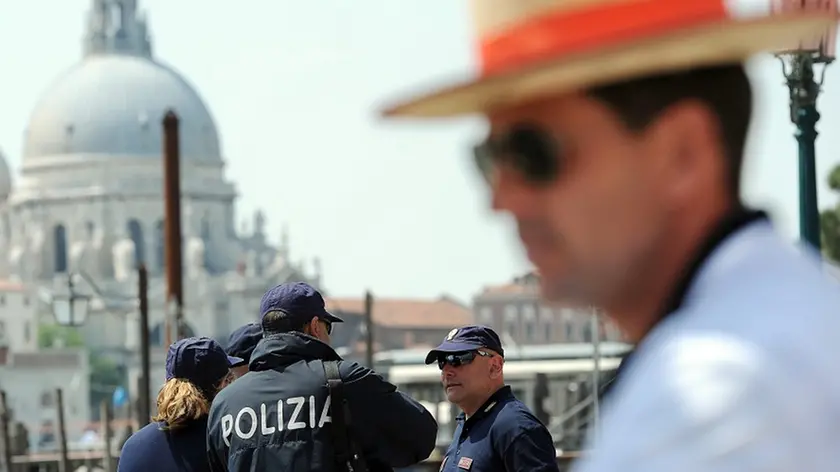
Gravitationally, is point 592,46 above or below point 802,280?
above

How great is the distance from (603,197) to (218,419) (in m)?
4.03

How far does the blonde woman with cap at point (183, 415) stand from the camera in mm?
6457

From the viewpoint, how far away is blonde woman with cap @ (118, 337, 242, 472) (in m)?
6.46

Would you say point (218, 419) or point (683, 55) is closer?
point (683, 55)

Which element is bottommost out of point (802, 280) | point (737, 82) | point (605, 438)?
point (605, 438)

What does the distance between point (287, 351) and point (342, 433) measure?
0.31 meters

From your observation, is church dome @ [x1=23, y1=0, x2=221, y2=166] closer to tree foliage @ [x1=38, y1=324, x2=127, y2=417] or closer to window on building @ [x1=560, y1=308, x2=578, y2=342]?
tree foliage @ [x1=38, y1=324, x2=127, y2=417]

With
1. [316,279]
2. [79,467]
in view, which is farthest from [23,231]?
[79,467]

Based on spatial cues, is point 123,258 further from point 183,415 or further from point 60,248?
point 183,415

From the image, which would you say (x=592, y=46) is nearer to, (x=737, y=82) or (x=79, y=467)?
(x=737, y=82)

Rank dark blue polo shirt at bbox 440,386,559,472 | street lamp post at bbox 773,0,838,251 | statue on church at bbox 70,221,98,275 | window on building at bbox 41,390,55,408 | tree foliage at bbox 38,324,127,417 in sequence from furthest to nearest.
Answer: statue on church at bbox 70,221,98,275
tree foliage at bbox 38,324,127,417
window on building at bbox 41,390,55,408
street lamp post at bbox 773,0,838,251
dark blue polo shirt at bbox 440,386,559,472

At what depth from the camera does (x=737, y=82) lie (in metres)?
1.96

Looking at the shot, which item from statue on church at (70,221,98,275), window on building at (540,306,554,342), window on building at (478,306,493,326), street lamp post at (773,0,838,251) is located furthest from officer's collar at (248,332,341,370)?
statue on church at (70,221,98,275)

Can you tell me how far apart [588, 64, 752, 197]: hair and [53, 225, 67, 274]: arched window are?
155225 mm
